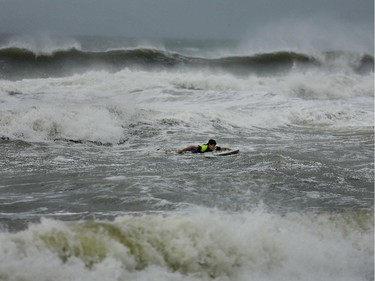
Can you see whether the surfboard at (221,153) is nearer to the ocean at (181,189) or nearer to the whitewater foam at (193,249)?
the ocean at (181,189)

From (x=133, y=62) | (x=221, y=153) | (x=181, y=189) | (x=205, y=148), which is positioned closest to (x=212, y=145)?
(x=205, y=148)

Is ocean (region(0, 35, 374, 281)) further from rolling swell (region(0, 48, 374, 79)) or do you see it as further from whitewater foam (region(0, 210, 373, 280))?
rolling swell (region(0, 48, 374, 79))

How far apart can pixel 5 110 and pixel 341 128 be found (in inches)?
418

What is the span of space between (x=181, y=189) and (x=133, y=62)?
22770 millimetres

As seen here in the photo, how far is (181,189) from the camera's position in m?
8.38

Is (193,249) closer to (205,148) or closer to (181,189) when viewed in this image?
(181,189)

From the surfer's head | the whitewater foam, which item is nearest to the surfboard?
the surfer's head

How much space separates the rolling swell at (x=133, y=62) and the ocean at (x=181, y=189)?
705 cm

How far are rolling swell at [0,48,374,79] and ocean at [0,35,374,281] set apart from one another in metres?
7.05

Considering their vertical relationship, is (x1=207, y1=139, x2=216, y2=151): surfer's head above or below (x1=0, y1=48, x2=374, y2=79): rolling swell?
below

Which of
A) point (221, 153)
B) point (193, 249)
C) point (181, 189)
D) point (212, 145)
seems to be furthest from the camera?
point (212, 145)

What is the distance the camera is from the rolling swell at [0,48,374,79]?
91.1 ft

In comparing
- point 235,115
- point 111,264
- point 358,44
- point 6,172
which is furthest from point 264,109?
point 358,44

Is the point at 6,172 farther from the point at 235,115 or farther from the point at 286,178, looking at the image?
the point at 235,115
